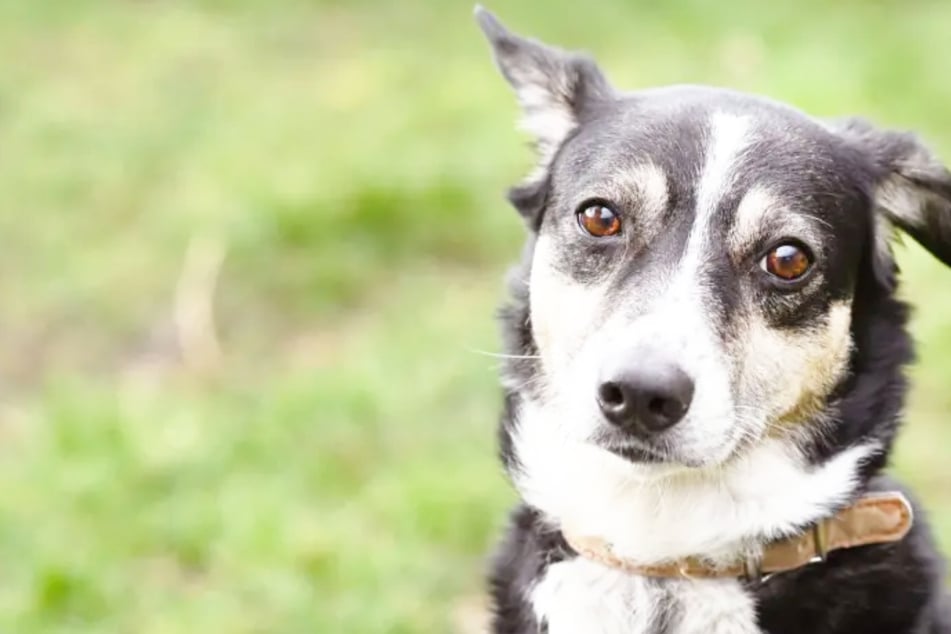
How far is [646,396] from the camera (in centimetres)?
293

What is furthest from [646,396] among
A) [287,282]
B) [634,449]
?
[287,282]

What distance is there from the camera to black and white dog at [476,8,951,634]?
3055mm

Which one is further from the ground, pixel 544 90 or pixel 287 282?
pixel 544 90

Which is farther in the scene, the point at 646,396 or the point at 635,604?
the point at 635,604

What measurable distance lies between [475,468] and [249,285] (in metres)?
1.70

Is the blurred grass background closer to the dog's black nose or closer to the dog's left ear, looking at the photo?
the dog's black nose

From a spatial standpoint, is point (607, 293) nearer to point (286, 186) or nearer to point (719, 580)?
point (719, 580)

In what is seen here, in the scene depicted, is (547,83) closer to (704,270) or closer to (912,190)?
(704,270)

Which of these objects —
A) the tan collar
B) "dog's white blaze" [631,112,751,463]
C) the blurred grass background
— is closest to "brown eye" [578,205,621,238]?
"dog's white blaze" [631,112,751,463]

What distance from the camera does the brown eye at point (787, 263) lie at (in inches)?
127

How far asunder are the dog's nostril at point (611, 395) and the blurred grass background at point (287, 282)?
178cm

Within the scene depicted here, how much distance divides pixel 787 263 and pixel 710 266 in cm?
19

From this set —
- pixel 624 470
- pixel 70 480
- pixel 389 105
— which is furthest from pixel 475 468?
pixel 389 105

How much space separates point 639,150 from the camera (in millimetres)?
3322
